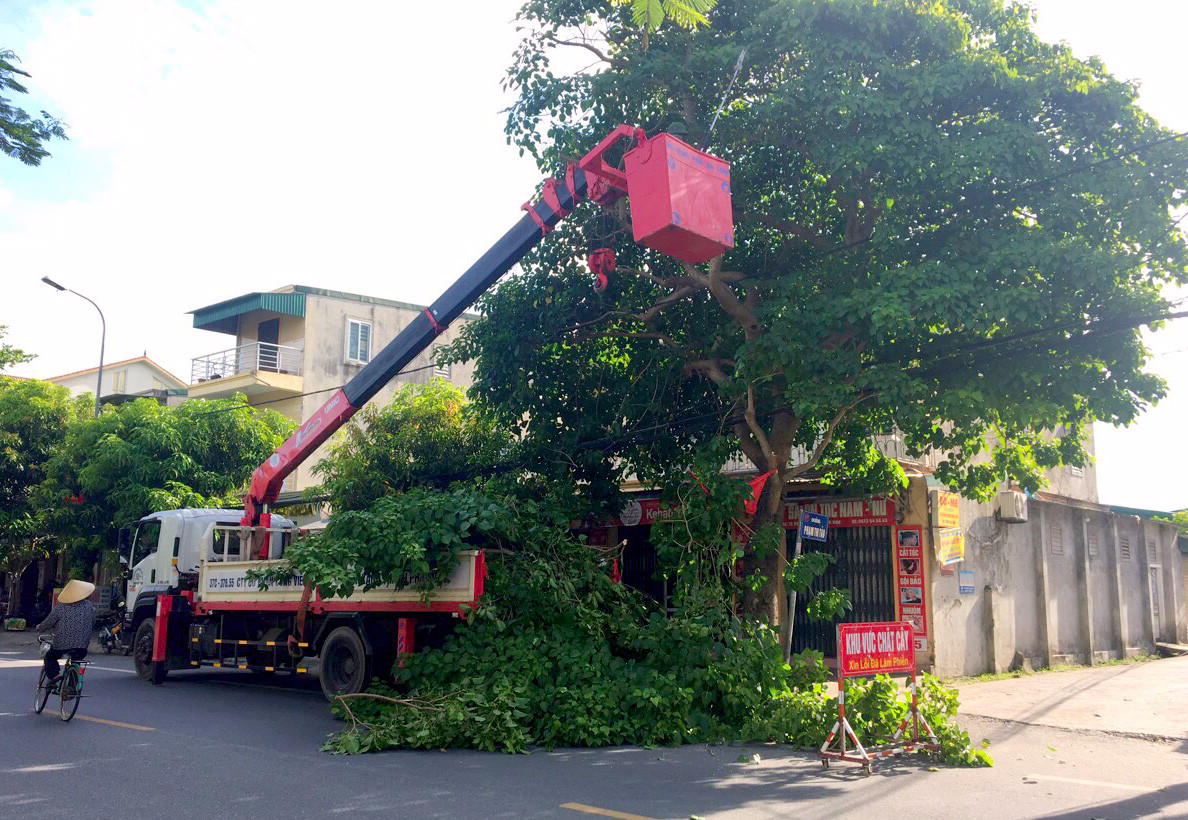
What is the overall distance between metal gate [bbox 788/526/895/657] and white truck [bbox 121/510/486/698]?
25.9 ft

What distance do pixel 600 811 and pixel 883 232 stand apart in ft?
24.3

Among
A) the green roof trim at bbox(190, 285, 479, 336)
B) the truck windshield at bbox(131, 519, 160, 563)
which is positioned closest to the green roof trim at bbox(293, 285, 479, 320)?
the green roof trim at bbox(190, 285, 479, 336)

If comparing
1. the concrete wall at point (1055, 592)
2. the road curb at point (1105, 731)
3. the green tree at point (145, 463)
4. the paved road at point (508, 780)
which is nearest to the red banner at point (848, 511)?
the concrete wall at point (1055, 592)

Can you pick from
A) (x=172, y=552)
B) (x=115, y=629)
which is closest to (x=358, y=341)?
(x=115, y=629)

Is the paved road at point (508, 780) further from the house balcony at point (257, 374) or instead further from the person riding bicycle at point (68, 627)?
the house balcony at point (257, 374)

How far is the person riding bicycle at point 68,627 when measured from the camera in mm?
11453

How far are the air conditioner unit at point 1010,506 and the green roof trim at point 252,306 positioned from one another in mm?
21625

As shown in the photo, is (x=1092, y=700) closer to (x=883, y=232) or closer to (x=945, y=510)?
(x=945, y=510)

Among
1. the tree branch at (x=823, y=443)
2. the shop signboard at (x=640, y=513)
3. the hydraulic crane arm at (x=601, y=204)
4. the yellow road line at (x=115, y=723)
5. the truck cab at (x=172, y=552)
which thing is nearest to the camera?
the hydraulic crane arm at (x=601, y=204)

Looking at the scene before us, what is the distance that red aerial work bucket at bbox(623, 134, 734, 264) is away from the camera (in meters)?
9.97

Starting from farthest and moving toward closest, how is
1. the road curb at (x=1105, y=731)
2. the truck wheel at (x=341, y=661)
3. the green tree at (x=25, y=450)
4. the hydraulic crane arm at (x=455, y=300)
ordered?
the green tree at (x=25, y=450) → the truck wheel at (x=341, y=661) → the hydraulic crane arm at (x=455, y=300) → the road curb at (x=1105, y=731)

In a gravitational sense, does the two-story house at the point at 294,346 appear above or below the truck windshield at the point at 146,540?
above

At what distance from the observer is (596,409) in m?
15.3

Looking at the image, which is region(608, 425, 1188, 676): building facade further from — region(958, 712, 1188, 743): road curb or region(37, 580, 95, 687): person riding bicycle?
region(37, 580, 95, 687): person riding bicycle
